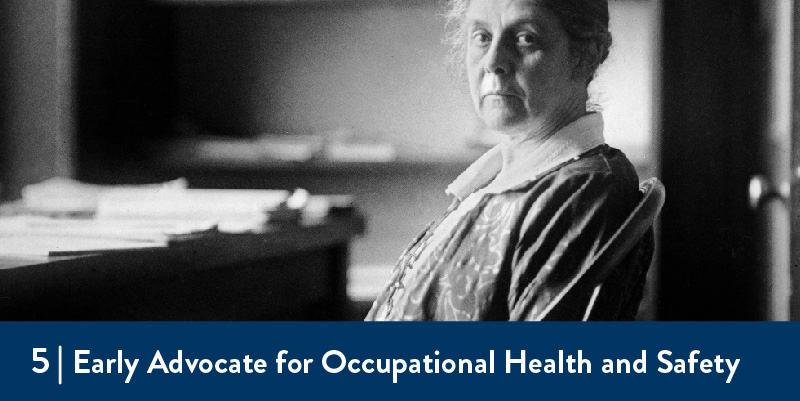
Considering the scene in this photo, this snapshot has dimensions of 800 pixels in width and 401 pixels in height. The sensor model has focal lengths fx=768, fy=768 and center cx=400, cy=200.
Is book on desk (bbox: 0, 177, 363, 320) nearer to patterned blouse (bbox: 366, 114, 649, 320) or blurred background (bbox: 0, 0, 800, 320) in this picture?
blurred background (bbox: 0, 0, 800, 320)

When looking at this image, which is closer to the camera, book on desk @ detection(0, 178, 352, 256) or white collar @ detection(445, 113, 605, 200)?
white collar @ detection(445, 113, 605, 200)

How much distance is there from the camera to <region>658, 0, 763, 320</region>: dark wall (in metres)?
1.20

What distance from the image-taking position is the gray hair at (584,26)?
762 mm

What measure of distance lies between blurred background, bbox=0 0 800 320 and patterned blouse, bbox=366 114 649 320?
1.95ft

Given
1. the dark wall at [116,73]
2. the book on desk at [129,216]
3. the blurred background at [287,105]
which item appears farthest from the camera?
the dark wall at [116,73]

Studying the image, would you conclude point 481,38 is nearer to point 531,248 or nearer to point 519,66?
point 519,66

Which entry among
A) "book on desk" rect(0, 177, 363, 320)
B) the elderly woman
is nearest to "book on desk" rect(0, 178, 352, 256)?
"book on desk" rect(0, 177, 363, 320)

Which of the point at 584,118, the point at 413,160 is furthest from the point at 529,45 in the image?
the point at 413,160

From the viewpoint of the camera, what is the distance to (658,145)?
4.69ft

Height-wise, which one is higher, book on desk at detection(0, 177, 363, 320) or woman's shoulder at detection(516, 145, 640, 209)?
woman's shoulder at detection(516, 145, 640, 209)

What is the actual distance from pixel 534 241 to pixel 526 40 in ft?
0.65
